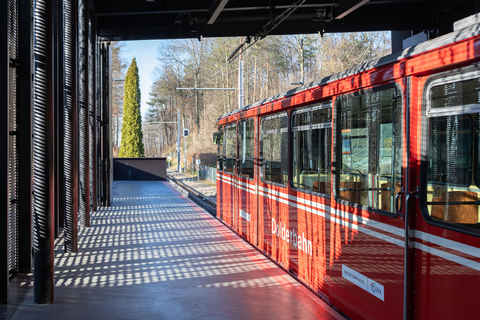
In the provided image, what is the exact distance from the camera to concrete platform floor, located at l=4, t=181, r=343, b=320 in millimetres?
5609

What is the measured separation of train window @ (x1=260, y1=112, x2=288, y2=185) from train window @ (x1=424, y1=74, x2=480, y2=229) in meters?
3.35

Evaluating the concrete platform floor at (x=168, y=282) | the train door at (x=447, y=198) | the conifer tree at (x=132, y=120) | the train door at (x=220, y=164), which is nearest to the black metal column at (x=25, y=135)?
the concrete platform floor at (x=168, y=282)

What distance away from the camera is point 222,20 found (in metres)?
11.4

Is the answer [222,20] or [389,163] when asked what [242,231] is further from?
[389,163]

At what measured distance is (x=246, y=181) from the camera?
31.0 feet

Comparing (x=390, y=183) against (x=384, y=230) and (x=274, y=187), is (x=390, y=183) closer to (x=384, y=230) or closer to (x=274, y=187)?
(x=384, y=230)

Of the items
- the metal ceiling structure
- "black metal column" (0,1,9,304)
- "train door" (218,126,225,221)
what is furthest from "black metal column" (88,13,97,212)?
"black metal column" (0,1,9,304)

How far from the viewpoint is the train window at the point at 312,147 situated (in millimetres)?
5816

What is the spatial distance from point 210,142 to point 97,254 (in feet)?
105

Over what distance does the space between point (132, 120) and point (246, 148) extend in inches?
1446

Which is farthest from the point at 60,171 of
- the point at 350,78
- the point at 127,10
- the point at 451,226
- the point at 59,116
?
the point at 451,226

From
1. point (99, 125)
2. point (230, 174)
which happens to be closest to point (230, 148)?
point (230, 174)

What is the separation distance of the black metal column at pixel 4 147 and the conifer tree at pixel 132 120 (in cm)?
3853

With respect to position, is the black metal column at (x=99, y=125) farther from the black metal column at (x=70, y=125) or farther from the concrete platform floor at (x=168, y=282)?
the black metal column at (x=70, y=125)
